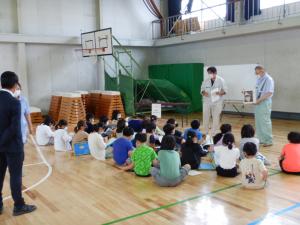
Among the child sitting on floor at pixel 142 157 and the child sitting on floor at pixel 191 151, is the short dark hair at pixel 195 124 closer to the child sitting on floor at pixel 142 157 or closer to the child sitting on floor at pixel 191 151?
the child sitting on floor at pixel 191 151

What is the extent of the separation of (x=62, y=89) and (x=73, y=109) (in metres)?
2.45

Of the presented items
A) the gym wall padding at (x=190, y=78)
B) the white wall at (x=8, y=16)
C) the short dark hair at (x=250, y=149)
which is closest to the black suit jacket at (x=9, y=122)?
the short dark hair at (x=250, y=149)

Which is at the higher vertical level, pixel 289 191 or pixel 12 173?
pixel 12 173

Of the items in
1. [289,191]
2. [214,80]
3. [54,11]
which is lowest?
[289,191]

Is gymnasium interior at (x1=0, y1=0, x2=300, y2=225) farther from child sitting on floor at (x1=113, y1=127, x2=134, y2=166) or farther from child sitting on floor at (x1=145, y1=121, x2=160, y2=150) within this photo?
child sitting on floor at (x1=145, y1=121, x2=160, y2=150)

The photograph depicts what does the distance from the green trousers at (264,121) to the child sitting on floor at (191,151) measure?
1925 mm

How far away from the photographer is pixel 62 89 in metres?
11.9

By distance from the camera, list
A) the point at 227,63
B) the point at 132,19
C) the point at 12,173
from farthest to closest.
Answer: the point at 132,19 → the point at 227,63 → the point at 12,173

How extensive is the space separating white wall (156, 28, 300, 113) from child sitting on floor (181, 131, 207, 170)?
5809mm

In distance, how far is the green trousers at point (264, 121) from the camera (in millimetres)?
5973

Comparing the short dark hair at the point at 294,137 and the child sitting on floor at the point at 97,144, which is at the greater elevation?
the short dark hair at the point at 294,137

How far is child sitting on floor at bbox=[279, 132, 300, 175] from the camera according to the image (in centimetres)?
422

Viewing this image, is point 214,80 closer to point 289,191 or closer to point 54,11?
point 289,191

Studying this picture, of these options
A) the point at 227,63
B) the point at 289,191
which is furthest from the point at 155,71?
the point at 289,191
